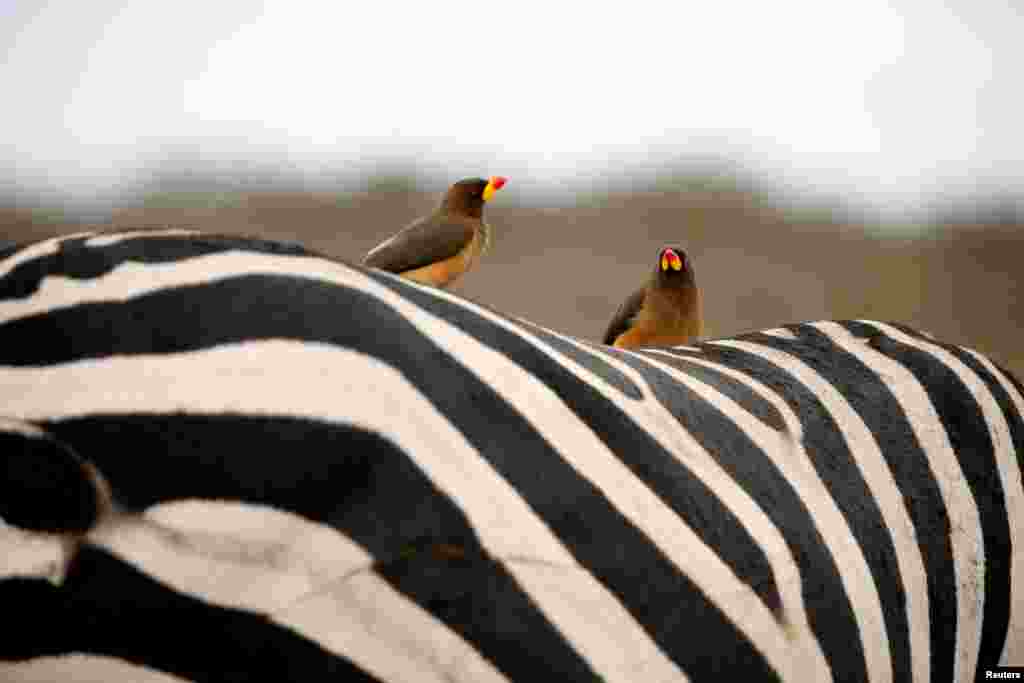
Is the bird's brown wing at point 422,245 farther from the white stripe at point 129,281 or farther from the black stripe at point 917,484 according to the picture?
the white stripe at point 129,281

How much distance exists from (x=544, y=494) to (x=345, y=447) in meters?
0.29

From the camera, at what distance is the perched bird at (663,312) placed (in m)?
5.41

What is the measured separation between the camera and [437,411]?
1645 mm

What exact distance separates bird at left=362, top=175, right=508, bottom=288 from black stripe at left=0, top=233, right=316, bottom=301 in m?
3.28

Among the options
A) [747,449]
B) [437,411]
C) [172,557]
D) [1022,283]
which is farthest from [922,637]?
[1022,283]

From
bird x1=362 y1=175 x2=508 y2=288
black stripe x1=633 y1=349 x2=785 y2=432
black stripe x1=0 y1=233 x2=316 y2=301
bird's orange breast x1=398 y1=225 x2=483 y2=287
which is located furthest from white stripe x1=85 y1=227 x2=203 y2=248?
bird's orange breast x1=398 y1=225 x2=483 y2=287

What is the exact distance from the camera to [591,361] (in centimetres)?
198

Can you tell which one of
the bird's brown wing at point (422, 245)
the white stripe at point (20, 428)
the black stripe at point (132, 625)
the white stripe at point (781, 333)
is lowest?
the bird's brown wing at point (422, 245)

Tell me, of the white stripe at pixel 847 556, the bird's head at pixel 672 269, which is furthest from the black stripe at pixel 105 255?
the bird's head at pixel 672 269

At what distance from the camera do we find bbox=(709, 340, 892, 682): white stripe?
2119mm

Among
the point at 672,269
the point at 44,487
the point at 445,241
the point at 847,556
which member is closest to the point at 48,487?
the point at 44,487

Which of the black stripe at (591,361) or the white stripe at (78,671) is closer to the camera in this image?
the white stripe at (78,671)

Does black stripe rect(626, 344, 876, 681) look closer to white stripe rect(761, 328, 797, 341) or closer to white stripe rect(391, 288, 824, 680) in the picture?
white stripe rect(391, 288, 824, 680)

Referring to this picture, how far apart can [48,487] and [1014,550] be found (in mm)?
1823
